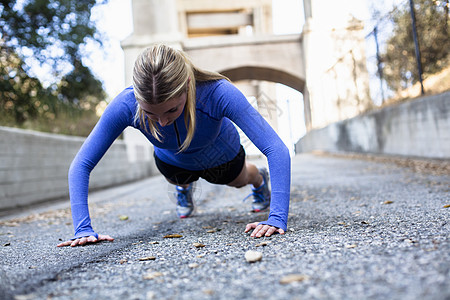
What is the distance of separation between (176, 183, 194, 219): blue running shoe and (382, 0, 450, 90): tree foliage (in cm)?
496

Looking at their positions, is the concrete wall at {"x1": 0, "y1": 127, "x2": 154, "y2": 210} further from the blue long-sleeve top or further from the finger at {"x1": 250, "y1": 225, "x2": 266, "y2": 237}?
the finger at {"x1": 250, "y1": 225, "x2": 266, "y2": 237}

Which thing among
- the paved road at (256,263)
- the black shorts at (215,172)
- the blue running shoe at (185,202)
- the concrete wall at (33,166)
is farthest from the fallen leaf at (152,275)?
the concrete wall at (33,166)

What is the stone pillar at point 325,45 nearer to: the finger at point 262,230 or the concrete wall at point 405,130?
the concrete wall at point 405,130

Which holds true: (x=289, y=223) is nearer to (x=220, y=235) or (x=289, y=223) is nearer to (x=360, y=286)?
(x=220, y=235)

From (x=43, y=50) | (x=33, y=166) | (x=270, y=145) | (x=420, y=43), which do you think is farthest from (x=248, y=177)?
(x=43, y=50)

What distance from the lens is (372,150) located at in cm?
879

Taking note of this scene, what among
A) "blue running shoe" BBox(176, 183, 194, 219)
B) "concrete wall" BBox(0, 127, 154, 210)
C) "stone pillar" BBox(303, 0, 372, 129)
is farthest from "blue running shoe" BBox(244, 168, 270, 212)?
"stone pillar" BBox(303, 0, 372, 129)

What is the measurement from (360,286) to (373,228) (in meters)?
0.96

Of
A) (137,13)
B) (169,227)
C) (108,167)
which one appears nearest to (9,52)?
(137,13)

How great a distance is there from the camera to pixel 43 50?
15.3 m

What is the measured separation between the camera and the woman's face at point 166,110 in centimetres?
191

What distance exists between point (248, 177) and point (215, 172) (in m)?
0.34

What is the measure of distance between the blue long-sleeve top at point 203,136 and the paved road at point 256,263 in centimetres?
22

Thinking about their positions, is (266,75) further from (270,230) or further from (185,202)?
(270,230)
